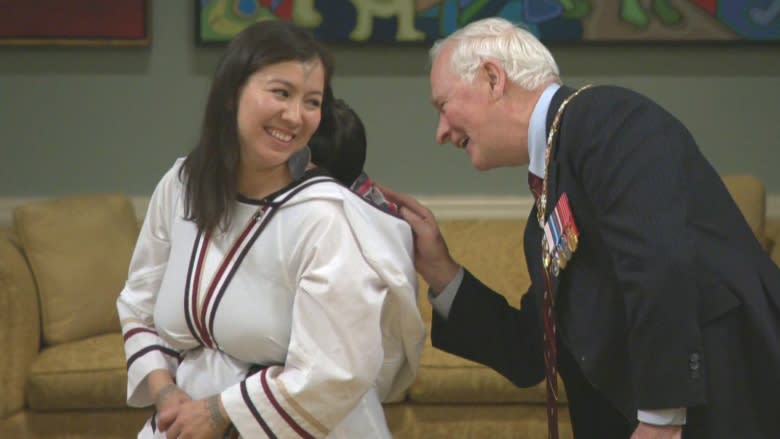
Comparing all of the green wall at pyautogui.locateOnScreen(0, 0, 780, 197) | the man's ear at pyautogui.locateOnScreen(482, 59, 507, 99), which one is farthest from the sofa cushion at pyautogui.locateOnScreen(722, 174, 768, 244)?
the man's ear at pyautogui.locateOnScreen(482, 59, 507, 99)

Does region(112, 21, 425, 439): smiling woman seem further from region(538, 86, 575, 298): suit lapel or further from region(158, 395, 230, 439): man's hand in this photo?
region(538, 86, 575, 298): suit lapel

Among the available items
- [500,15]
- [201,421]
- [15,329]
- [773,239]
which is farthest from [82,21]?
[201,421]

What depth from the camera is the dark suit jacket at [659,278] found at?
1860 mm

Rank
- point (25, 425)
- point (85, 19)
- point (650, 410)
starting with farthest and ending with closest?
point (85, 19) < point (25, 425) < point (650, 410)

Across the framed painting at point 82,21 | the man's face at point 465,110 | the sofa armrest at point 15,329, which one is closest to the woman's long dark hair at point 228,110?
the man's face at point 465,110

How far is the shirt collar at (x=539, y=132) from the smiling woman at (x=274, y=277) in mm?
271

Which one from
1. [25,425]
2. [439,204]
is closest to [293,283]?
[25,425]

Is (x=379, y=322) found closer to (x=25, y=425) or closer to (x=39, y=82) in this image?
(x=25, y=425)

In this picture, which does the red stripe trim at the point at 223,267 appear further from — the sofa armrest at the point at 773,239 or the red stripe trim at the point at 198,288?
the sofa armrest at the point at 773,239

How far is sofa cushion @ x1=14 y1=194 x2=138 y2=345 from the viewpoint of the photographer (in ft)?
13.5

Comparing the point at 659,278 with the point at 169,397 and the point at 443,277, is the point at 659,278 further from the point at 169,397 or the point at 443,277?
the point at 169,397

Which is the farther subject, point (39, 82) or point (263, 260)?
point (39, 82)

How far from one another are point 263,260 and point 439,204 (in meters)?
2.69

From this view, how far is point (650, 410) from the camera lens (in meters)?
1.91
